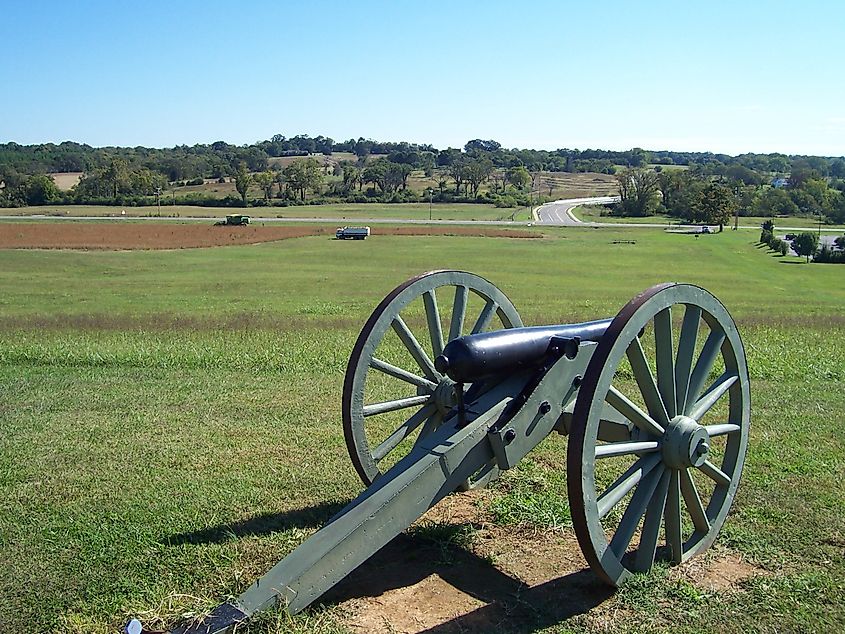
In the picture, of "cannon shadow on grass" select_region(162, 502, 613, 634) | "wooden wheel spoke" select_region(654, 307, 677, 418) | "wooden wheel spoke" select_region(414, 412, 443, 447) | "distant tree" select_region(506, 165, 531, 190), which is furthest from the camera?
"distant tree" select_region(506, 165, 531, 190)

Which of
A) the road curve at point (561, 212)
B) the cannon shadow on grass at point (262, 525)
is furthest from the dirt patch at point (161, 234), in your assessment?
the cannon shadow on grass at point (262, 525)

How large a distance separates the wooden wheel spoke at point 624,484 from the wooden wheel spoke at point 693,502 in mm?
284

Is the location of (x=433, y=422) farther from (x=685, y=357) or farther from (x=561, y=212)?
(x=561, y=212)

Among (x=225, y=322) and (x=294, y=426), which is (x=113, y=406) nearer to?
(x=294, y=426)

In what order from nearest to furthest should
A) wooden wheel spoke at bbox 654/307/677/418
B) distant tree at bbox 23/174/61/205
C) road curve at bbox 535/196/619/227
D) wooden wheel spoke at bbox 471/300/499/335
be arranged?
wooden wheel spoke at bbox 654/307/677/418 < wooden wheel spoke at bbox 471/300/499/335 < road curve at bbox 535/196/619/227 < distant tree at bbox 23/174/61/205

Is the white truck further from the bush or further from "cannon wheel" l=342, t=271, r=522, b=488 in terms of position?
"cannon wheel" l=342, t=271, r=522, b=488

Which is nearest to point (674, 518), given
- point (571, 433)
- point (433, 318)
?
point (571, 433)

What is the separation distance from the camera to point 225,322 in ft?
57.5

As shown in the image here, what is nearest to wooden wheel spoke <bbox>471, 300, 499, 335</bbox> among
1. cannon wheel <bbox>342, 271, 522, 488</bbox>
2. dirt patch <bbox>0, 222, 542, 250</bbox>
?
cannon wheel <bbox>342, 271, 522, 488</bbox>

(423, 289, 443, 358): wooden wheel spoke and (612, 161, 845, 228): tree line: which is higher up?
(612, 161, 845, 228): tree line

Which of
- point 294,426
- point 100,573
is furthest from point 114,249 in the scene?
point 100,573

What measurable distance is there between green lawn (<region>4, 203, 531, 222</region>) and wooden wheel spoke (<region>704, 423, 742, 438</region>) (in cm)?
7983

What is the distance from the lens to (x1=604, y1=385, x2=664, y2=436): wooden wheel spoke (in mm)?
5227

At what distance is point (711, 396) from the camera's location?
5.79 meters
